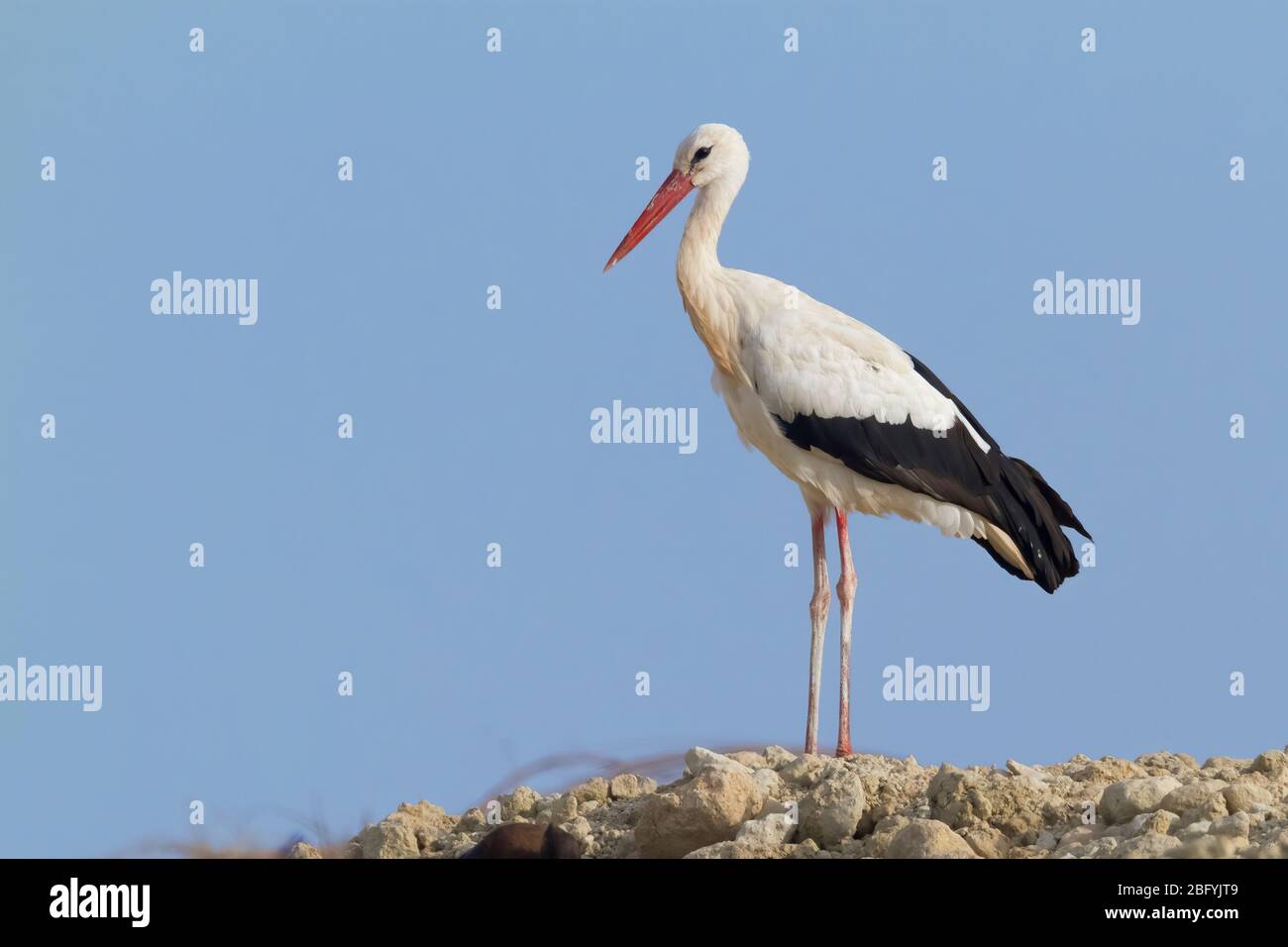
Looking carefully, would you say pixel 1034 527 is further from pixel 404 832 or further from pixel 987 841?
pixel 404 832

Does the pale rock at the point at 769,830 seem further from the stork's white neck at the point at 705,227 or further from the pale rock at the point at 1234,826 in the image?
the stork's white neck at the point at 705,227

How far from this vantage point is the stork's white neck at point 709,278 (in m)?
13.3

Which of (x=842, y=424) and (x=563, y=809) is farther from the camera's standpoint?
(x=842, y=424)

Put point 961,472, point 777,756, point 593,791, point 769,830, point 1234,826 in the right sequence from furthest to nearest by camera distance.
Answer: point 961,472 < point 777,756 < point 593,791 < point 769,830 < point 1234,826

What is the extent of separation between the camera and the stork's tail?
13.4 m

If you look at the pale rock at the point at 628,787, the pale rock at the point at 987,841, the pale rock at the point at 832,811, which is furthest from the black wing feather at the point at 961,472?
the pale rock at the point at 987,841

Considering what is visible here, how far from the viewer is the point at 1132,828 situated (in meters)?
9.45

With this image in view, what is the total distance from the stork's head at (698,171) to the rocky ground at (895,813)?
13.9 ft

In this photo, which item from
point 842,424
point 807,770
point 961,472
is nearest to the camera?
point 807,770

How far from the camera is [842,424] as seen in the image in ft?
42.9

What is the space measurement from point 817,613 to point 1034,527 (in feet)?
5.48

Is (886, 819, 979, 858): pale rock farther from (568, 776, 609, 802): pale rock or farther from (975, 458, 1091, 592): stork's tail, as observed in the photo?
(975, 458, 1091, 592): stork's tail

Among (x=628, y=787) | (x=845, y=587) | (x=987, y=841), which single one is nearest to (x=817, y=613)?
(x=845, y=587)

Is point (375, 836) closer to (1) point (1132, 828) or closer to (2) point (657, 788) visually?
(2) point (657, 788)
